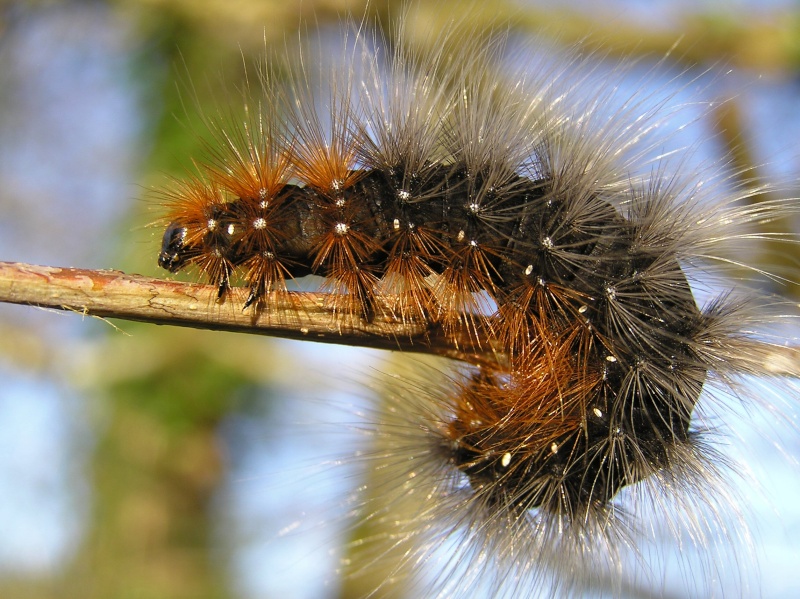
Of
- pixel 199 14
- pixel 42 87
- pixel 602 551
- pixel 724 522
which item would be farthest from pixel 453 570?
pixel 42 87

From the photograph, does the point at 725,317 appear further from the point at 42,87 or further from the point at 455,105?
the point at 42,87

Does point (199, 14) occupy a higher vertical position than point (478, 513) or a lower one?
higher

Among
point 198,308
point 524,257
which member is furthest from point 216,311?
point 524,257

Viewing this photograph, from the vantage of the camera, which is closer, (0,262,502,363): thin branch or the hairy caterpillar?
(0,262,502,363): thin branch

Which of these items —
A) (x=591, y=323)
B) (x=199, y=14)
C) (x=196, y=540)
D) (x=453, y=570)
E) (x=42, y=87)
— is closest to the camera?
(x=591, y=323)

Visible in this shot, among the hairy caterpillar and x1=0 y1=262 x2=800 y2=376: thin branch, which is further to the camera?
the hairy caterpillar

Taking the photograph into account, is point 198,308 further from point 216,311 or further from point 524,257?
point 524,257
